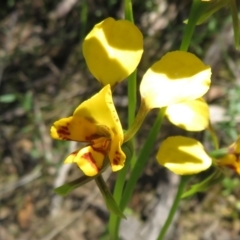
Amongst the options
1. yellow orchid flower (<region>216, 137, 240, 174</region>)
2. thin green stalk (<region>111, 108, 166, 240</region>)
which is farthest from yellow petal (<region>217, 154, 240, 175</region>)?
thin green stalk (<region>111, 108, 166, 240</region>)

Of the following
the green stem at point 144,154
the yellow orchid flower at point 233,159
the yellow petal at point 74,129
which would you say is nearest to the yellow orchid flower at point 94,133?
the yellow petal at point 74,129

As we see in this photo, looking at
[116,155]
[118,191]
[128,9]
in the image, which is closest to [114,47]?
[128,9]

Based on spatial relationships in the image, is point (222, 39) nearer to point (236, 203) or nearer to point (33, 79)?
point (236, 203)

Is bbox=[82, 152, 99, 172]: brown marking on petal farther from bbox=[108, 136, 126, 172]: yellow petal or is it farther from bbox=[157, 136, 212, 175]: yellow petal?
bbox=[157, 136, 212, 175]: yellow petal

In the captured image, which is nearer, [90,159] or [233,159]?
[90,159]

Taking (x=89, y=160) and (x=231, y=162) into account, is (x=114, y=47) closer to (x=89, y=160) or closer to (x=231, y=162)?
(x=89, y=160)

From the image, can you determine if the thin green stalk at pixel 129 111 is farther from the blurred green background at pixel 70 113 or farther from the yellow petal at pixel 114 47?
the blurred green background at pixel 70 113

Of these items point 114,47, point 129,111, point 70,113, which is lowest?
point 70,113

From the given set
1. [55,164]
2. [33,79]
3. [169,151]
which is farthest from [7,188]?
[169,151]
